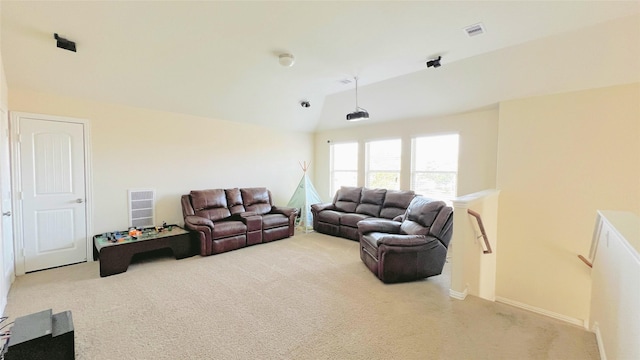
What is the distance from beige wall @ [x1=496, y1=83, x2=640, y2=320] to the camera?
3.41 m

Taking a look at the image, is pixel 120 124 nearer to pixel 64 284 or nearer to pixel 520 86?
pixel 64 284

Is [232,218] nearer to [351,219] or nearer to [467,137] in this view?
[351,219]

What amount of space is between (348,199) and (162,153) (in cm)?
393

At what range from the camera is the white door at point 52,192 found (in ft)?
11.6

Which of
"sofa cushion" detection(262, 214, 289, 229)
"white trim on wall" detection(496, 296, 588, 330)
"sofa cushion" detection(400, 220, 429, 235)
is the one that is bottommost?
"white trim on wall" detection(496, 296, 588, 330)

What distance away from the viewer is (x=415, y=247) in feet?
10.8

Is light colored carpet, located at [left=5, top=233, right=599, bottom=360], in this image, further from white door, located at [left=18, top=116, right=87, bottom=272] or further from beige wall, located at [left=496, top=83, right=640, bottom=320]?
beige wall, located at [left=496, top=83, right=640, bottom=320]

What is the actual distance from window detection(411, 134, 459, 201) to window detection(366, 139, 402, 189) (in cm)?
40

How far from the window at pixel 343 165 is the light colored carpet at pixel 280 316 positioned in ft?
10.9

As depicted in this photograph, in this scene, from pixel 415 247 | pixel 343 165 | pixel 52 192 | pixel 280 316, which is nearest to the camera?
pixel 280 316

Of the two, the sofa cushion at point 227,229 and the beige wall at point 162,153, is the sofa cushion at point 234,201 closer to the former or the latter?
the beige wall at point 162,153

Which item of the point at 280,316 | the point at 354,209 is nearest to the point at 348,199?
the point at 354,209

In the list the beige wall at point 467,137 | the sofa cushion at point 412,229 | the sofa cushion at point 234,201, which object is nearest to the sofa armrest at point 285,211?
the sofa cushion at point 234,201

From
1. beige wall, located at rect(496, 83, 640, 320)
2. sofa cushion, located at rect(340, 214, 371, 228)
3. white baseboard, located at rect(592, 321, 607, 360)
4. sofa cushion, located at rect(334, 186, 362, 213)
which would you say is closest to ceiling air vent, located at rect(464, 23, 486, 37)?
beige wall, located at rect(496, 83, 640, 320)
